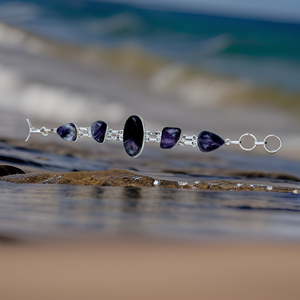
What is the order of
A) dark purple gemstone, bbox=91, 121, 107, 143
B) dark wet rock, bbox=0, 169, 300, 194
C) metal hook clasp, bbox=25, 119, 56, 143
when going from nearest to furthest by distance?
dark wet rock, bbox=0, 169, 300, 194 < dark purple gemstone, bbox=91, 121, 107, 143 < metal hook clasp, bbox=25, 119, 56, 143

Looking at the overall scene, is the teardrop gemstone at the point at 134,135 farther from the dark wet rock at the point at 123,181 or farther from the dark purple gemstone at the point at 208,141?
the dark purple gemstone at the point at 208,141

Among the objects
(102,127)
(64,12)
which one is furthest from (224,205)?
(64,12)

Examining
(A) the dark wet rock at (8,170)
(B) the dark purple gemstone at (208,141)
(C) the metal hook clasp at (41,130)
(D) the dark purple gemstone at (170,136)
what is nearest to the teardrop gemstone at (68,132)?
(C) the metal hook clasp at (41,130)

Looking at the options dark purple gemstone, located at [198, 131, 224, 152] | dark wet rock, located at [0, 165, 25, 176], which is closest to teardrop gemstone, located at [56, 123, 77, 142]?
dark wet rock, located at [0, 165, 25, 176]

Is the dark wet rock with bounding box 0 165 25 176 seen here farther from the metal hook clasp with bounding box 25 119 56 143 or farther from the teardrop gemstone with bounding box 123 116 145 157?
the teardrop gemstone with bounding box 123 116 145 157

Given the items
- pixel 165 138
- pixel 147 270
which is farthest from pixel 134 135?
pixel 147 270
